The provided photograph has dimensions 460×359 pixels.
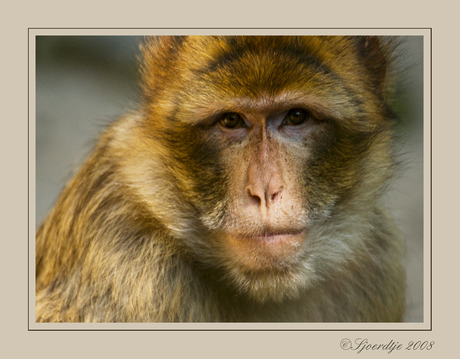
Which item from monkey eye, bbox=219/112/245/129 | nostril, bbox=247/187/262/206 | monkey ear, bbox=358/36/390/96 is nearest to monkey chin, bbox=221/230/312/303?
nostril, bbox=247/187/262/206

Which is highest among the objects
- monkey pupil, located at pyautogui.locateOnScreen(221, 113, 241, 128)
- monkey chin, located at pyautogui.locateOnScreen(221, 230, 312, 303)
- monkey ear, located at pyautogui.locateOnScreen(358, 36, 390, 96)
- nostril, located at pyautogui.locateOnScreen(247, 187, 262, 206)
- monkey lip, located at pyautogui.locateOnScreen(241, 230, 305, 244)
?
monkey ear, located at pyautogui.locateOnScreen(358, 36, 390, 96)

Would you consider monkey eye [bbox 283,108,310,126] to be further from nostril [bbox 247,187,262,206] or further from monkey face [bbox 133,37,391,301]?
nostril [bbox 247,187,262,206]

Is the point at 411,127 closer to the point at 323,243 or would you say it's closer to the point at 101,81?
the point at 323,243

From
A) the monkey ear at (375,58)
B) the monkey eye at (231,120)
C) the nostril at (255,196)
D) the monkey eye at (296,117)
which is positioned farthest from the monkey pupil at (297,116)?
the monkey ear at (375,58)

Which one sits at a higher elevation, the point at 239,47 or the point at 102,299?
the point at 239,47

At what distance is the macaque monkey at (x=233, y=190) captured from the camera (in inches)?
151

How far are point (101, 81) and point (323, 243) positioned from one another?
6.00 metres

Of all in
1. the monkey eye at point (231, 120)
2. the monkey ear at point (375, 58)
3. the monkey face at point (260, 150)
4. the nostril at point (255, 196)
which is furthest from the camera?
the monkey ear at point (375, 58)

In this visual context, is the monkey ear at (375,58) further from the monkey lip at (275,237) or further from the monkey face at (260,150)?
the monkey lip at (275,237)

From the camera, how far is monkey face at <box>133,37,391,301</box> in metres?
3.77

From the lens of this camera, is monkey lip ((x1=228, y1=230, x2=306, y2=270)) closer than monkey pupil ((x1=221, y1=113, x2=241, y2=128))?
Yes

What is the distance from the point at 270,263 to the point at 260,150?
2.44 feet

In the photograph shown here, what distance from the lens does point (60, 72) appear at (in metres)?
8.57

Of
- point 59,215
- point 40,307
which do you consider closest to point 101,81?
point 59,215
